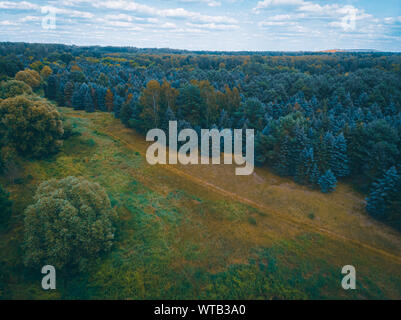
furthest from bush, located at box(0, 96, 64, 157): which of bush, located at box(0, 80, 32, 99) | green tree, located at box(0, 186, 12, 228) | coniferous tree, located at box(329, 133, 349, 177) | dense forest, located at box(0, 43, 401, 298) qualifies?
coniferous tree, located at box(329, 133, 349, 177)

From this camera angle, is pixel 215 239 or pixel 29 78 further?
pixel 29 78

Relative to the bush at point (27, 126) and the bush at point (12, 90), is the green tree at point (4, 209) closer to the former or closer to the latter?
the bush at point (27, 126)

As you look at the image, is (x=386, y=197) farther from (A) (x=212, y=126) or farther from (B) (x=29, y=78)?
(B) (x=29, y=78)

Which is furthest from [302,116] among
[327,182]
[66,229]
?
[66,229]

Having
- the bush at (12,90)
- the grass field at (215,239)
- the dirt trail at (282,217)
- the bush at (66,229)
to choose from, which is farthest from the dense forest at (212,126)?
the dirt trail at (282,217)

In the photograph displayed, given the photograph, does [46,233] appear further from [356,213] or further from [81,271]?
[356,213]

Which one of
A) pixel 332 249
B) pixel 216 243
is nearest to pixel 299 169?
pixel 332 249
